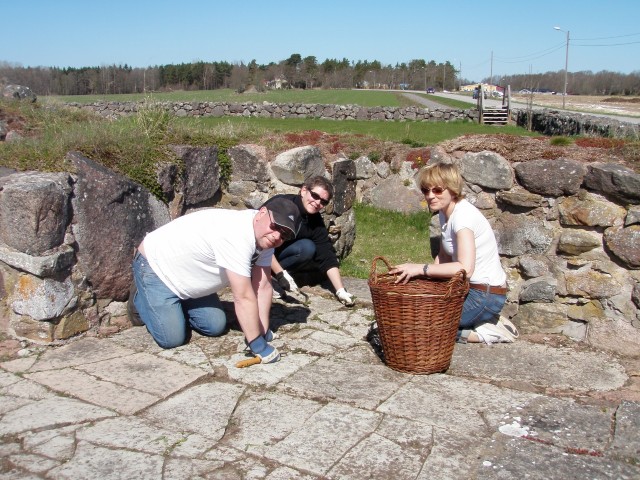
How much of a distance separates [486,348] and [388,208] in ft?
18.9

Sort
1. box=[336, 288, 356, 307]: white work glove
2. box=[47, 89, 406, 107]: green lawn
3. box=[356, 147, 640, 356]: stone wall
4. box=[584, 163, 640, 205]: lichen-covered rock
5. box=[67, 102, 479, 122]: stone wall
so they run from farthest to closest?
box=[47, 89, 406, 107]: green lawn → box=[67, 102, 479, 122]: stone wall → box=[336, 288, 356, 307]: white work glove → box=[356, 147, 640, 356]: stone wall → box=[584, 163, 640, 205]: lichen-covered rock

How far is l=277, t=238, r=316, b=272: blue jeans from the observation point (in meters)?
5.25

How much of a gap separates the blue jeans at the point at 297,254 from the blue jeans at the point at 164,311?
1072 millimetres

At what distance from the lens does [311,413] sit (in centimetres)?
330

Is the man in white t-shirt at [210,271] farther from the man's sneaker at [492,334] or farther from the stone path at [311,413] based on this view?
the man's sneaker at [492,334]

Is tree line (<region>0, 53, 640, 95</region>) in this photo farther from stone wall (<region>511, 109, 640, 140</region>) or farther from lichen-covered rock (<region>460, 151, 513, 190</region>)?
lichen-covered rock (<region>460, 151, 513, 190</region>)

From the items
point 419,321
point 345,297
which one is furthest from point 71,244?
point 419,321

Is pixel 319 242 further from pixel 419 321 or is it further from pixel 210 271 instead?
pixel 419 321

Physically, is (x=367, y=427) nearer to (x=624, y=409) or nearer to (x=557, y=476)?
(x=557, y=476)

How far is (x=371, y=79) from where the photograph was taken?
260 ft


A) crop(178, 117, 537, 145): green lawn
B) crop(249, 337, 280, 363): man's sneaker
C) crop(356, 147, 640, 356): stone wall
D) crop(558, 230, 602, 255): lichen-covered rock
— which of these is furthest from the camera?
crop(178, 117, 537, 145): green lawn

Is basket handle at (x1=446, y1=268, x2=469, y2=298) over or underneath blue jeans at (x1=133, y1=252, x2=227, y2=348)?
over

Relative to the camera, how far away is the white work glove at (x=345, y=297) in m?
5.11

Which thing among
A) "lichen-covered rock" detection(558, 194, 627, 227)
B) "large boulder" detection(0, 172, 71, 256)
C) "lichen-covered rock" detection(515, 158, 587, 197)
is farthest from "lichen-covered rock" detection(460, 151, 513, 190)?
"large boulder" detection(0, 172, 71, 256)
